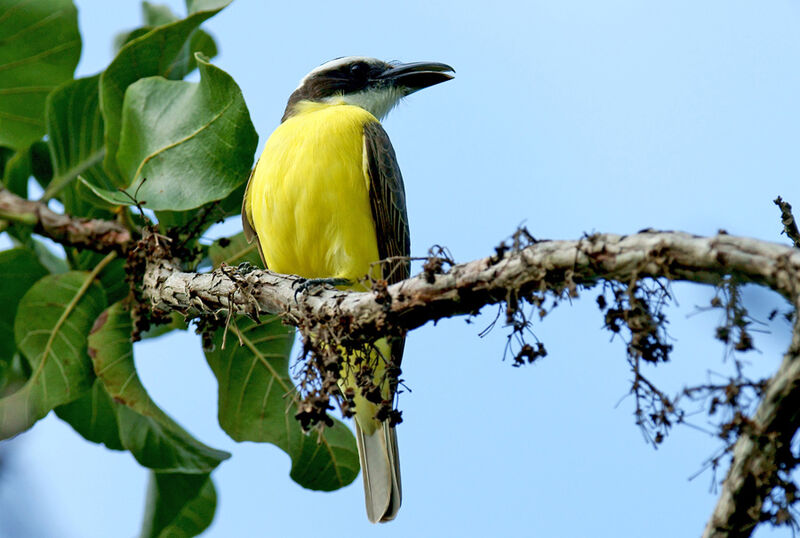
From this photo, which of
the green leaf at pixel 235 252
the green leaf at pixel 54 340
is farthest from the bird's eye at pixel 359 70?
the green leaf at pixel 54 340

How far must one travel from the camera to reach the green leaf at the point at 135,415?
3854 mm

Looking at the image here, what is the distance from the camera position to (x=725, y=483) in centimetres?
162

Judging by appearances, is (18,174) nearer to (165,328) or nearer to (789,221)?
(165,328)

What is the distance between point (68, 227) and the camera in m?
3.79

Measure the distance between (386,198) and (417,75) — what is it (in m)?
1.35

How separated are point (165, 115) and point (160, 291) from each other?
0.78 metres

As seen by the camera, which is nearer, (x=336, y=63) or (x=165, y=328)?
(x=165, y=328)

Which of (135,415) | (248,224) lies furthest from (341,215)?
(135,415)

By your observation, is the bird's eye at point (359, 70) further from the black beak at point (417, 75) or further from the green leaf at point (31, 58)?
the green leaf at point (31, 58)

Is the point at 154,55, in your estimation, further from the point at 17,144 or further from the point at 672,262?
the point at 672,262

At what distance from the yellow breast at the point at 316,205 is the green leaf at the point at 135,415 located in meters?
0.76

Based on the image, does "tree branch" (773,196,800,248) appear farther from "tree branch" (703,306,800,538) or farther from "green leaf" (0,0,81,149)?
"green leaf" (0,0,81,149)

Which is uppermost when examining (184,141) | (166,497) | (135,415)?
(184,141)

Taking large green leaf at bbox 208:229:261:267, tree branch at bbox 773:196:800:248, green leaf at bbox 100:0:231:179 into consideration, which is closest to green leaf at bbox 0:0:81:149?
green leaf at bbox 100:0:231:179
